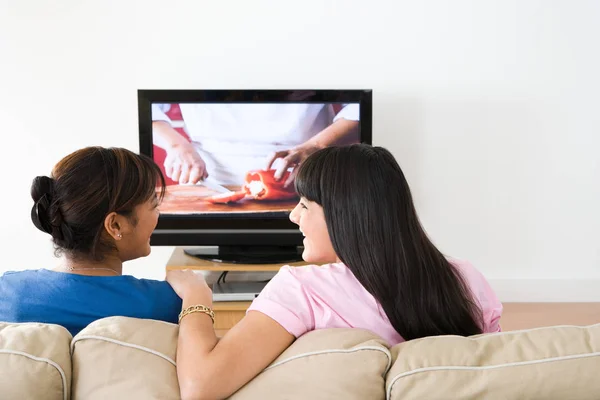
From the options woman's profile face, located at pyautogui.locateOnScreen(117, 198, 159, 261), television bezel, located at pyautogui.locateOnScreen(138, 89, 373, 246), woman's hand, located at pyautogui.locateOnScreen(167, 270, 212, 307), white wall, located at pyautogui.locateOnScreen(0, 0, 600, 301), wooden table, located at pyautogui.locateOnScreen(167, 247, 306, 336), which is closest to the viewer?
woman's hand, located at pyautogui.locateOnScreen(167, 270, 212, 307)

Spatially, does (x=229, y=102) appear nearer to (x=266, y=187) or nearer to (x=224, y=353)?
(x=266, y=187)

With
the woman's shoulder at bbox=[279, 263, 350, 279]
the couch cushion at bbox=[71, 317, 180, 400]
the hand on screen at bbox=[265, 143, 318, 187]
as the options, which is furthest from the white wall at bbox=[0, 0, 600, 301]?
the couch cushion at bbox=[71, 317, 180, 400]

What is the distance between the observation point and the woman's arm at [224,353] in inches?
48.0

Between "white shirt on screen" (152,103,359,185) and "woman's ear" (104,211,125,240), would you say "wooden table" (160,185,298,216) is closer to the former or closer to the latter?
"white shirt on screen" (152,103,359,185)

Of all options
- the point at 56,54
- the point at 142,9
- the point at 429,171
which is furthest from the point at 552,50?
the point at 56,54

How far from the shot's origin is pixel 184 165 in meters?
3.85

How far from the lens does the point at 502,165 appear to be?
13.8 feet

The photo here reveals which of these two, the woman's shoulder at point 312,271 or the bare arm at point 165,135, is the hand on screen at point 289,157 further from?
the woman's shoulder at point 312,271

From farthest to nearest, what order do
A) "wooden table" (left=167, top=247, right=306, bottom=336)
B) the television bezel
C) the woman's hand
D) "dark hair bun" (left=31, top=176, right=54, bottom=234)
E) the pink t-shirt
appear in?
1. the television bezel
2. "wooden table" (left=167, top=247, right=306, bottom=336)
3. "dark hair bun" (left=31, top=176, right=54, bottom=234)
4. the woman's hand
5. the pink t-shirt

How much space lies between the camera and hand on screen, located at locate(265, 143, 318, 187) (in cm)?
384

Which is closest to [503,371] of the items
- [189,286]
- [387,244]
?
[387,244]

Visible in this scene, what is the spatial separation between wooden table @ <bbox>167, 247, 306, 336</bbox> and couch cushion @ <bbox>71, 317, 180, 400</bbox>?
94.5 inches

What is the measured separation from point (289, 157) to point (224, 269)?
0.66 meters

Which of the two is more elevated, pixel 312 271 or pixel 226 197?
pixel 312 271
